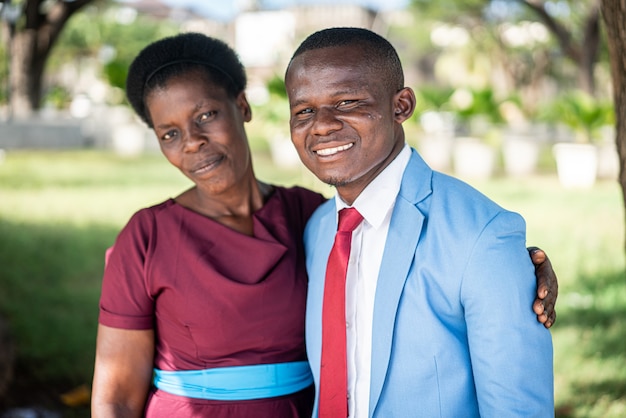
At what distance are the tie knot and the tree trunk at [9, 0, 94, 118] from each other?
15332 millimetres

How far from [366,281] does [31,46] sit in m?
17.1

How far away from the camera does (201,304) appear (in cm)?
245

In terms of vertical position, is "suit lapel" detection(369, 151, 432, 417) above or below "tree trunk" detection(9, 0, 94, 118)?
below

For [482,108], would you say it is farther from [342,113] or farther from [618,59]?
[342,113]

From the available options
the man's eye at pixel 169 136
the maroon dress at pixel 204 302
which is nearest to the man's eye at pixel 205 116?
the man's eye at pixel 169 136

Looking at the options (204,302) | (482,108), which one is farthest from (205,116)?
(482,108)

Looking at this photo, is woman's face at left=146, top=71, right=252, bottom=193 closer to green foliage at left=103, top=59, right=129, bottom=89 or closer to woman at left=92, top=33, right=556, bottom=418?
woman at left=92, top=33, right=556, bottom=418

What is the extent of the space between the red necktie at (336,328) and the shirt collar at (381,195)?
4 cm

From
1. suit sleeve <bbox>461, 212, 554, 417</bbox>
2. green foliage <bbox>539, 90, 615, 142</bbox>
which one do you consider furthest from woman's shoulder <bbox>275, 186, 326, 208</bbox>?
green foliage <bbox>539, 90, 615, 142</bbox>

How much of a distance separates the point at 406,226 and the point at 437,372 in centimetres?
38

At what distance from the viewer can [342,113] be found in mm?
2020

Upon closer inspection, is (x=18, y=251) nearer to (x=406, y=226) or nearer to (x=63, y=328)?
(x=63, y=328)

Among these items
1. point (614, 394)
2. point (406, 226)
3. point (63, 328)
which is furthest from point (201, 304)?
point (63, 328)

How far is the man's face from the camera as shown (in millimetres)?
2010
